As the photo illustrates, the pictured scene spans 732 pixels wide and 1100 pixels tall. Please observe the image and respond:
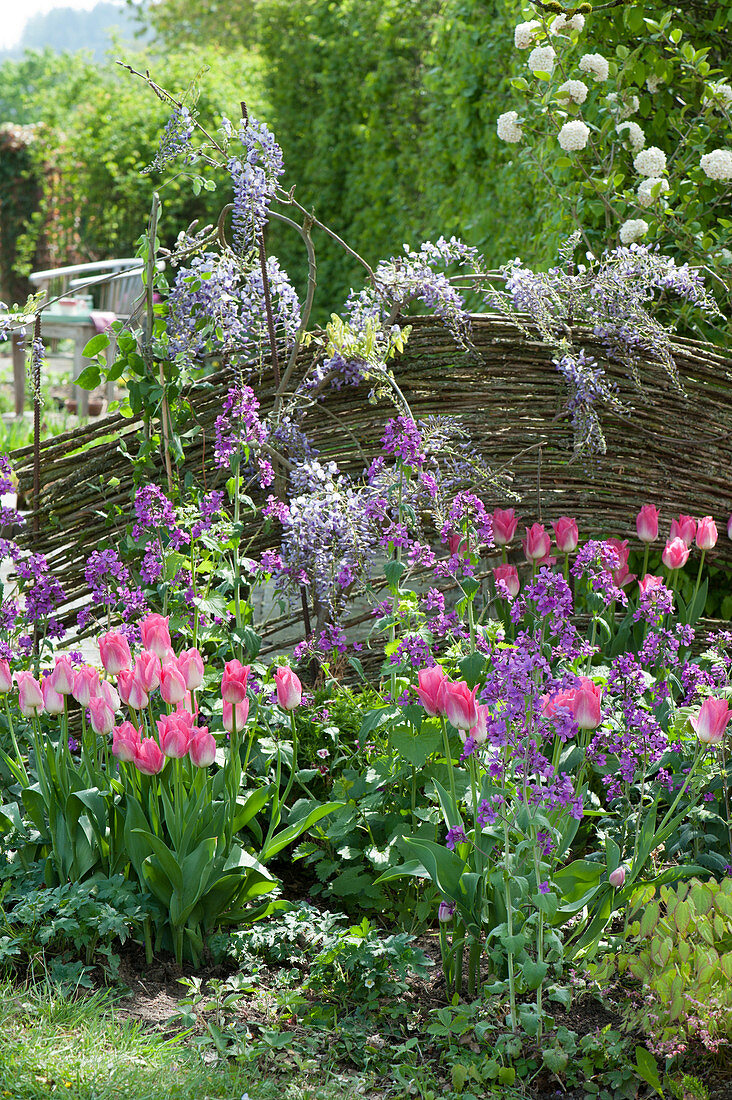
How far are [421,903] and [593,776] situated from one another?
0.64m

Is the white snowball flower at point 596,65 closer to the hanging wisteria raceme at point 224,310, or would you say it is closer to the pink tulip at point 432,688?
the hanging wisteria raceme at point 224,310

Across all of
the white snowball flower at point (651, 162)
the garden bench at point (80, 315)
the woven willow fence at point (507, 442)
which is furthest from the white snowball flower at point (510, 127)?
the garden bench at point (80, 315)

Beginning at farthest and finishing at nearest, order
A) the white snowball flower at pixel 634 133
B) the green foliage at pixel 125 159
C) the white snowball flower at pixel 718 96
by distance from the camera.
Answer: the green foliage at pixel 125 159, the white snowball flower at pixel 634 133, the white snowball flower at pixel 718 96

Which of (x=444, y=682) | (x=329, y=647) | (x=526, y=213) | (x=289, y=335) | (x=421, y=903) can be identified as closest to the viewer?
(x=444, y=682)

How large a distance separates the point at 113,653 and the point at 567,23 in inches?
106

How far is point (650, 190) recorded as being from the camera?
10.7ft

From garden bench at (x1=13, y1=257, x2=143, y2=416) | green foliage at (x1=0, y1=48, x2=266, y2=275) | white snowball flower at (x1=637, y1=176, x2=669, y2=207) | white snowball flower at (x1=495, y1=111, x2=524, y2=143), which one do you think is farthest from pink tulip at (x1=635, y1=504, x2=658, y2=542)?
green foliage at (x1=0, y1=48, x2=266, y2=275)

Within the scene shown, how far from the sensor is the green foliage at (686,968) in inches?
63.5

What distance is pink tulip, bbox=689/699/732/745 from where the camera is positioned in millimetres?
1789

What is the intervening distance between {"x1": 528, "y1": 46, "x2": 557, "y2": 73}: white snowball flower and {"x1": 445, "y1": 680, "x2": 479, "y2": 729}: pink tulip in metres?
2.51

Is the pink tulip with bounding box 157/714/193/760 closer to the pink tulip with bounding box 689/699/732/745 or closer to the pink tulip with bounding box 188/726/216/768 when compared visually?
the pink tulip with bounding box 188/726/216/768

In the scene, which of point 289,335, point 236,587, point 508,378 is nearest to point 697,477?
point 508,378

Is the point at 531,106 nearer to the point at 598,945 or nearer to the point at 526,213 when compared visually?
the point at 526,213

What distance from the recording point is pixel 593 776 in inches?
98.0
